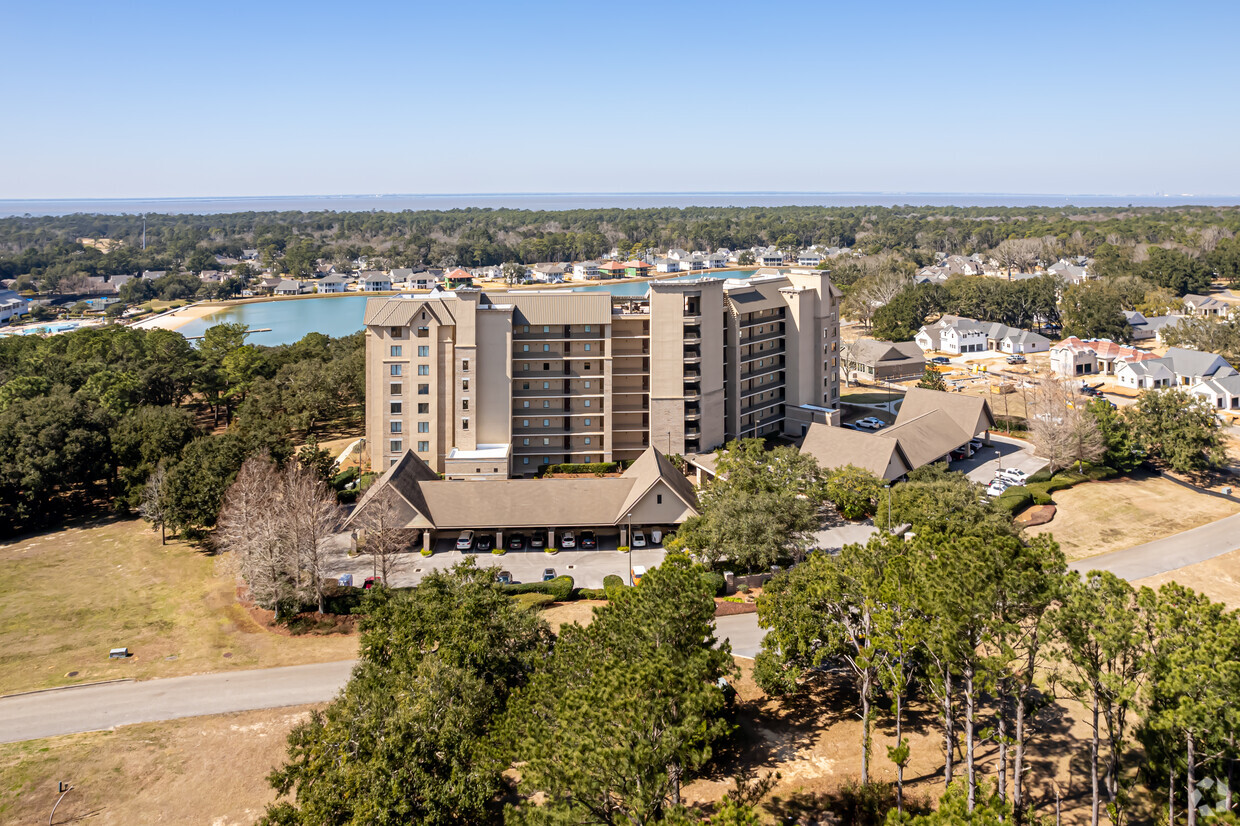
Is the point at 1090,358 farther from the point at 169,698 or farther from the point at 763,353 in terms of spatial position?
the point at 169,698

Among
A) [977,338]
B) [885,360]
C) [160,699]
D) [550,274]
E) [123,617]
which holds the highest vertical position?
[550,274]

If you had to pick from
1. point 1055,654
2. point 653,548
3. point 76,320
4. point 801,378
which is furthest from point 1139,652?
A: point 76,320

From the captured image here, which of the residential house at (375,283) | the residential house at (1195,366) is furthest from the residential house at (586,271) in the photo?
the residential house at (1195,366)

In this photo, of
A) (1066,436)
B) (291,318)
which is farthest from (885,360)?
(291,318)

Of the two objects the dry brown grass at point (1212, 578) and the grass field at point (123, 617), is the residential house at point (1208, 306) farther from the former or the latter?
the grass field at point (123, 617)

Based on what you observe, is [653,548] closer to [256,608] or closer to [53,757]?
[256,608]

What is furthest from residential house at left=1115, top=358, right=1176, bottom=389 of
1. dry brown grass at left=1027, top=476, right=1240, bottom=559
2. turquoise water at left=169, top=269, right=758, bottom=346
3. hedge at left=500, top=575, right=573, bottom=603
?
hedge at left=500, top=575, right=573, bottom=603
